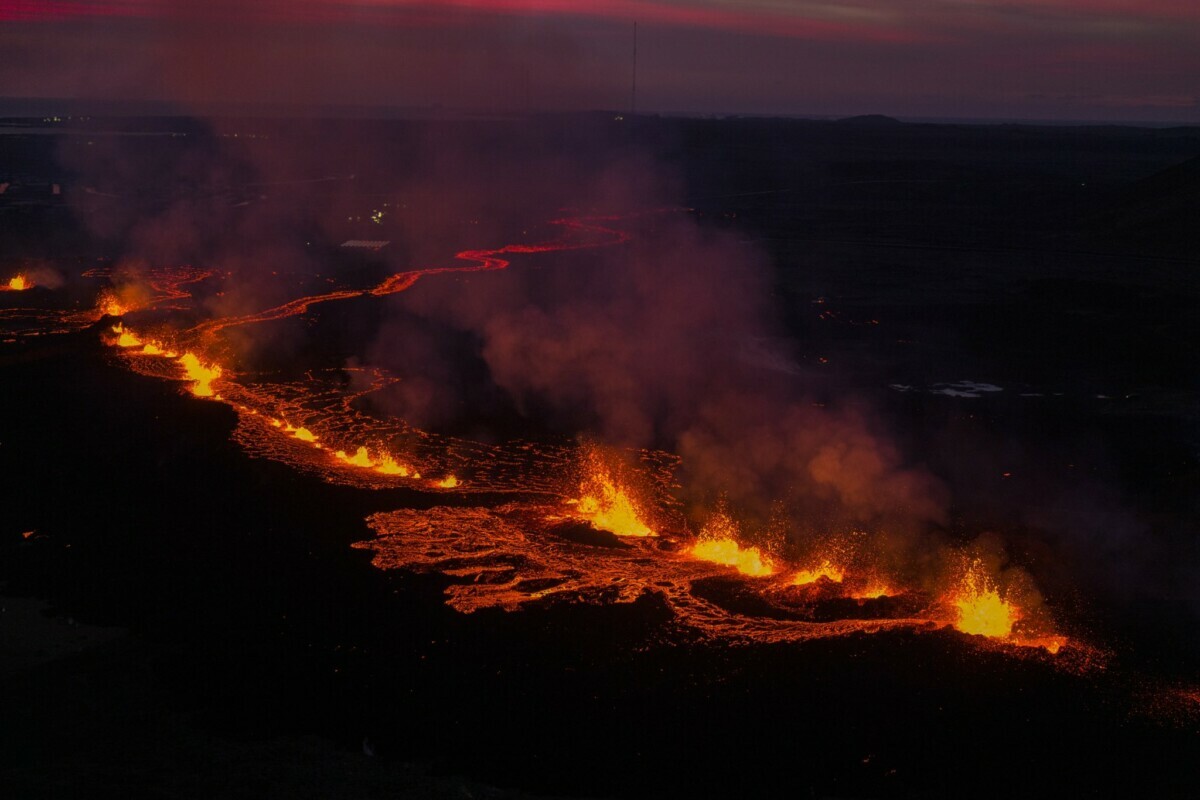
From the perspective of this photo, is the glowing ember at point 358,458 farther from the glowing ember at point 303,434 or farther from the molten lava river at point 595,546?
the glowing ember at point 303,434

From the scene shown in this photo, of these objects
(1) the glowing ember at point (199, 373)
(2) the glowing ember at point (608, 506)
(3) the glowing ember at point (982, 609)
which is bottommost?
(3) the glowing ember at point (982, 609)

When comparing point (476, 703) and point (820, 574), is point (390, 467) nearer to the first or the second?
point (476, 703)

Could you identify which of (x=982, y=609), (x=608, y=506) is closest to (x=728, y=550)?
(x=608, y=506)

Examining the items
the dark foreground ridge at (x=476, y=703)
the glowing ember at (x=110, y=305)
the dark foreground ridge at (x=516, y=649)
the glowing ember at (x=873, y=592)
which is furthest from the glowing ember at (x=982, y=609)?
the glowing ember at (x=110, y=305)

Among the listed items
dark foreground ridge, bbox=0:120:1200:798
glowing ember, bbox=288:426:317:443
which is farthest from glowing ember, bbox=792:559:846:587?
glowing ember, bbox=288:426:317:443

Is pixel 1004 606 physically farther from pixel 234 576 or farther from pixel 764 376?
pixel 764 376
